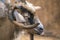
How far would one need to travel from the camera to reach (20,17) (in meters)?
0.97

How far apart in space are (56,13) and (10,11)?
218 centimetres

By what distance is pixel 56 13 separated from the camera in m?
3.09

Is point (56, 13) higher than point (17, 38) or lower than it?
higher

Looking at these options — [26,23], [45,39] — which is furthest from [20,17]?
[45,39]

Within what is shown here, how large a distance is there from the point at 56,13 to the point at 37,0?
435mm

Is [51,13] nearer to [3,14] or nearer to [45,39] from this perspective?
[45,39]

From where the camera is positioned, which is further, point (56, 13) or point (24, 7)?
point (56, 13)

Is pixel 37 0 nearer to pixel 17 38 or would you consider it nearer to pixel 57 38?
pixel 57 38

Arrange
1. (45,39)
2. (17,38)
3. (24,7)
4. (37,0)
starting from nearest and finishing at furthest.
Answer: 1. (24,7)
2. (17,38)
3. (45,39)
4. (37,0)

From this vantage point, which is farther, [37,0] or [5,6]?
[37,0]

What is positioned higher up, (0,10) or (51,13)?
(51,13)

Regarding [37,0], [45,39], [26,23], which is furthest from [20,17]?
[37,0]

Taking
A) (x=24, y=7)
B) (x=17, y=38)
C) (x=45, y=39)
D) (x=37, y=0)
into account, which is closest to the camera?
(x=24, y=7)

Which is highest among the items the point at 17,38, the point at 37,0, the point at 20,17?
the point at 37,0
